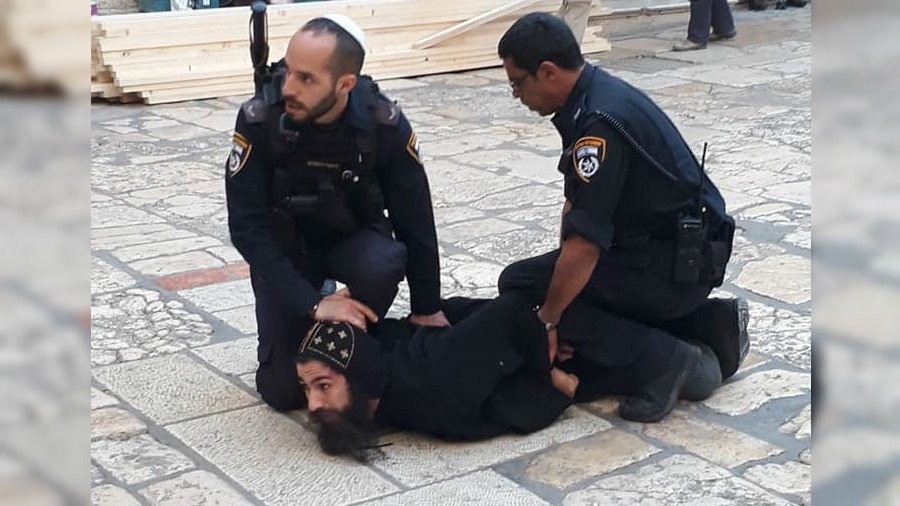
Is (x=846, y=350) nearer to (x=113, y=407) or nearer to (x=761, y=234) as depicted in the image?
(x=113, y=407)

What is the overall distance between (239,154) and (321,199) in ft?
0.83

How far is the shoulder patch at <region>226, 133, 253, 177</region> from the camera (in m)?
3.39

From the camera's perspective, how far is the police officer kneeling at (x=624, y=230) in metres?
3.36

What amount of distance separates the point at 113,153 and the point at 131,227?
167cm

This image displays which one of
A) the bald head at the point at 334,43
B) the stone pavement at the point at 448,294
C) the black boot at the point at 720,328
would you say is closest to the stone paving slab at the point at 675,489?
the stone pavement at the point at 448,294

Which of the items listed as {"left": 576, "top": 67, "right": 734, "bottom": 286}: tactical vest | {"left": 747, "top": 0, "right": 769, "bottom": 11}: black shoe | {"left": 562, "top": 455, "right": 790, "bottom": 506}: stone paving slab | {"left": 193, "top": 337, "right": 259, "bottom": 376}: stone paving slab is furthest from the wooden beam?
{"left": 562, "top": 455, "right": 790, "bottom": 506}: stone paving slab

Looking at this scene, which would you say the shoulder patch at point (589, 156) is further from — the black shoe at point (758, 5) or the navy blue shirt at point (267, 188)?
the black shoe at point (758, 5)

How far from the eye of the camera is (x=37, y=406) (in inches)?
35.3

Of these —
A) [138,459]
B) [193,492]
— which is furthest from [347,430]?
[138,459]

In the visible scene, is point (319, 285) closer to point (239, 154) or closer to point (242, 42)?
point (239, 154)

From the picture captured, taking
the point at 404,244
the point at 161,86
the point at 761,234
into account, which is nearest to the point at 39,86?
the point at 404,244

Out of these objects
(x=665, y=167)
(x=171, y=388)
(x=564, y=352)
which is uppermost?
(x=665, y=167)

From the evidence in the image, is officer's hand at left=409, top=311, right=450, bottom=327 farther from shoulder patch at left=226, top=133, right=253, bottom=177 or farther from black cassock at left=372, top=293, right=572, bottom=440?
shoulder patch at left=226, top=133, right=253, bottom=177

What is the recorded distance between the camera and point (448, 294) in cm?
470
